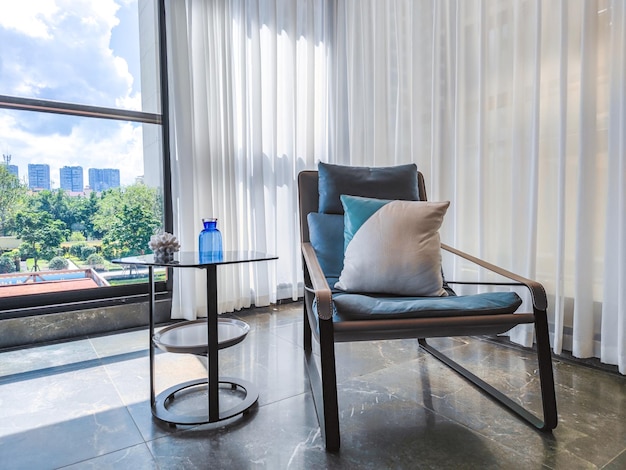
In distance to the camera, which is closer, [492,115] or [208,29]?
[492,115]

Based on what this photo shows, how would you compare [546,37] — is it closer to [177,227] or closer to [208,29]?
[208,29]

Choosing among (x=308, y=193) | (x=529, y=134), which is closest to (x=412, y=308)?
(x=308, y=193)

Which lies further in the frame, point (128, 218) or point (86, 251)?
point (128, 218)

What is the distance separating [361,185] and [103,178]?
1.58 metres

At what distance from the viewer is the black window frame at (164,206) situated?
2240 millimetres

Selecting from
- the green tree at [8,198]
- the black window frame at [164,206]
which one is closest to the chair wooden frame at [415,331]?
the black window frame at [164,206]

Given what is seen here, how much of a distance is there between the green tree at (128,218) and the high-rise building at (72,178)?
5.7 inches

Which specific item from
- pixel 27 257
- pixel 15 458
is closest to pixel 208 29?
pixel 27 257

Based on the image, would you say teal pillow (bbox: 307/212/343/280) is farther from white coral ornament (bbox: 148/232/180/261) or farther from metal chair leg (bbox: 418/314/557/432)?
metal chair leg (bbox: 418/314/557/432)

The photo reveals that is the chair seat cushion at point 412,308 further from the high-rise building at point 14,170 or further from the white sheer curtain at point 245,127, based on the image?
the high-rise building at point 14,170

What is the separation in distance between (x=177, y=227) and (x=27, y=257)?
80 centimetres

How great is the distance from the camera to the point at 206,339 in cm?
144

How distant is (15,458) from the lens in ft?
3.89

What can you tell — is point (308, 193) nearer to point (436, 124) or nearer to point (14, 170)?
point (436, 124)
